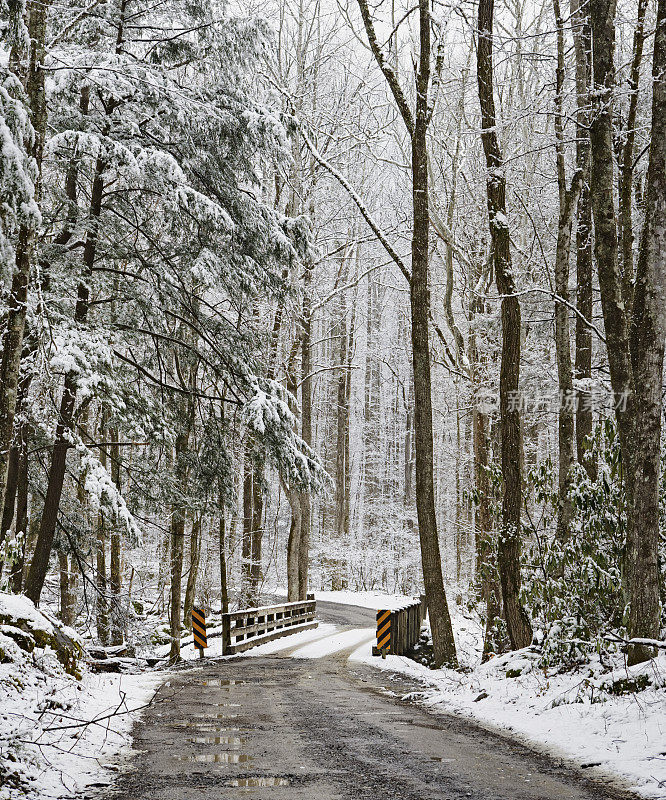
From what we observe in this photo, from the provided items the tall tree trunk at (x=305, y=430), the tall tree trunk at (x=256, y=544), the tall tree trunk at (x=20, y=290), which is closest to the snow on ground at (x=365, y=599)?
the tall tree trunk at (x=256, y=544)

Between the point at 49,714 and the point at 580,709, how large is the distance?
497cm

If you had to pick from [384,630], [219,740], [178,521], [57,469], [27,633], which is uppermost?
[57,469]

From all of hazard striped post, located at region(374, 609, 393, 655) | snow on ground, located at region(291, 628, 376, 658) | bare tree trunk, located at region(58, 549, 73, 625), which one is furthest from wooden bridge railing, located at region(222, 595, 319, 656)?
bare tree trunk, located at region(58, 549, 73, 625)

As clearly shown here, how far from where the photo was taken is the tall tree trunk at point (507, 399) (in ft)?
35.6

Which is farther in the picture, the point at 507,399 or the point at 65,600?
the point at 65,600

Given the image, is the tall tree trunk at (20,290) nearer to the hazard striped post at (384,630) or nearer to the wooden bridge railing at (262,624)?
the wooden bridge railing at (262,624)

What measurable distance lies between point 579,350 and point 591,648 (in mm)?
7891

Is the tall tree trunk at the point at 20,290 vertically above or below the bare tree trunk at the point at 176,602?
above

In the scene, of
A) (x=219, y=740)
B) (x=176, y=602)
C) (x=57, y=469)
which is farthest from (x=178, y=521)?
(x=219, y=740)

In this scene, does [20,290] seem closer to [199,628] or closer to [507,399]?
[507,399]

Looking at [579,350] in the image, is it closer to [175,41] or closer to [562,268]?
[562,268]

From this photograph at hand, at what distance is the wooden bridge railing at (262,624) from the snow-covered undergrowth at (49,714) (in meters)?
6.71

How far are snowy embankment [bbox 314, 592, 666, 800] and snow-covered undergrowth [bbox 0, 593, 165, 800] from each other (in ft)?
12.1

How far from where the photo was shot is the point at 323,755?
19.5ft
